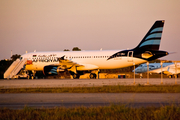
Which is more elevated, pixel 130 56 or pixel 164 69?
pixel 130 56

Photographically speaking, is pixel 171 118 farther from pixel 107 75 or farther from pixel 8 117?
pixel 107 75

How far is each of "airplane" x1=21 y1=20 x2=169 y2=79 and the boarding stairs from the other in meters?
1.00

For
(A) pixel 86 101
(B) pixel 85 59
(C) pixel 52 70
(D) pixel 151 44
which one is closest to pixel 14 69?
(C) pixel 52 70

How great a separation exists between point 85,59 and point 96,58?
1674 millimetres

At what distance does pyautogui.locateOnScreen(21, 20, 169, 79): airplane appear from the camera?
1211 inches

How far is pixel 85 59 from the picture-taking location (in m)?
34.1

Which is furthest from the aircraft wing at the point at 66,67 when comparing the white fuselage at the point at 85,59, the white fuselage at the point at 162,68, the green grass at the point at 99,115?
the green grass at the point at 99,115

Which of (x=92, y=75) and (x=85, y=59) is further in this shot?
(x=92, y=75)

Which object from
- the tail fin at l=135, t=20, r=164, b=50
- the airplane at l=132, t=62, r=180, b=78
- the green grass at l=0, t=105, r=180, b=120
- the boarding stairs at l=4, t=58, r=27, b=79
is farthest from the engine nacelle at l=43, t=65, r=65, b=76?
the green grass at l=0, t=105, r=180, b=120

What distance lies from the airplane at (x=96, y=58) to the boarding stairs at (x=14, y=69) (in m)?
1.00

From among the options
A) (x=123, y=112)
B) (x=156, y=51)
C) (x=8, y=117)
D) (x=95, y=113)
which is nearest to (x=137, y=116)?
(x=123, y=112)

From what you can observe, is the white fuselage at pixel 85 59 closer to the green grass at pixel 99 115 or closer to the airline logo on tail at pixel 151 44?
the airline logo on tail at pixel 151 44

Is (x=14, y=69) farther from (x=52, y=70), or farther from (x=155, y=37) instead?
(x=155, y=37)

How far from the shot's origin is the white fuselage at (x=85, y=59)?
3189 cm
